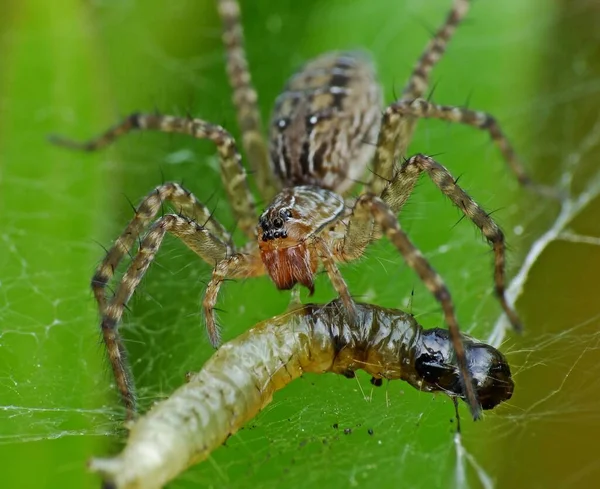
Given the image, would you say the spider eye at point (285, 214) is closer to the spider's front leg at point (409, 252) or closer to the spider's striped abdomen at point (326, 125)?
the spider's front leg at point (409, 252)

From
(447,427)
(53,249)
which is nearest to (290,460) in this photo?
(447,427)

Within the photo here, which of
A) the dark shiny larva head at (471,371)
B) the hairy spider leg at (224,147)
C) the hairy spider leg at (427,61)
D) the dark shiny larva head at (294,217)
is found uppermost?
the hairy spider leg at (427,61)

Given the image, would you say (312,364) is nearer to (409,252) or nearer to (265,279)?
(409,252)

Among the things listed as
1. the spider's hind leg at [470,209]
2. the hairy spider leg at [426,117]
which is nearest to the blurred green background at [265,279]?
the spider's hind leg at [470,209]

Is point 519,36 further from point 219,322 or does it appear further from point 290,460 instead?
point 290,460

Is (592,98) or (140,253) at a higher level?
(592,98)

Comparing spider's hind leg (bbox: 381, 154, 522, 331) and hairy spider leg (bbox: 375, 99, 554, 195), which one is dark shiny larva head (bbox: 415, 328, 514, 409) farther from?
hairy spider leg (bbox: 375, 99, 554, 195)
